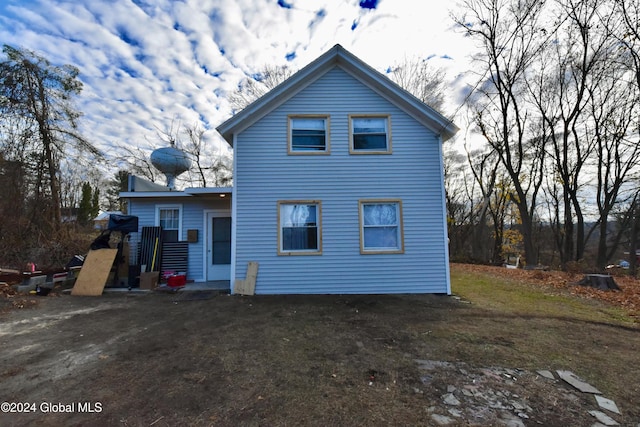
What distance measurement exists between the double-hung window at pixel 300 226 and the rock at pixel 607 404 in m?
5.55

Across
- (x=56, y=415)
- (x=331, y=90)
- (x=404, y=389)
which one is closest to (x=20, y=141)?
(x=331, y=90)

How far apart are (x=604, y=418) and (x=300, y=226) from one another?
240 inches

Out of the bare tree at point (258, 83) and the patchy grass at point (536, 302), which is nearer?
the patchy grass at point (536, 302)

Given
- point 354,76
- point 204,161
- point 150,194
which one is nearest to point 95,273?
point 150,194

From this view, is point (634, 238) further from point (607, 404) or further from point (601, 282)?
point (607, 404)

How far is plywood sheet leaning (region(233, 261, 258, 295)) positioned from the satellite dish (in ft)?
17.6

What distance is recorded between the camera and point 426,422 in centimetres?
241

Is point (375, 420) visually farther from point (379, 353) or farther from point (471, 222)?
Answer: point (471, 222)

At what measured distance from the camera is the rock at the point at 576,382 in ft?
9.67

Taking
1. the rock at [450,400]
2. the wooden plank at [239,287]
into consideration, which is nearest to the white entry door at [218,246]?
the wooden plank at [239,287]

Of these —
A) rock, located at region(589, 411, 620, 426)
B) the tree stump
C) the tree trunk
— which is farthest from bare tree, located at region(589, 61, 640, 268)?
rock, located at region(589, 411, 620, 426)

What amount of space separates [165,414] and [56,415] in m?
0.99

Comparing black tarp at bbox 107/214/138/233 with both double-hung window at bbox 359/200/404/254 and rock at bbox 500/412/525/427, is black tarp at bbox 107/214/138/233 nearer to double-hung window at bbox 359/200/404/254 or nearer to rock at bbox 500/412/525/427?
double-hung window at bbox 359/200/404/254

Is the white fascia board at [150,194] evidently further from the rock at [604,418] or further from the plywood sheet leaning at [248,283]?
the rock at [604,418]
